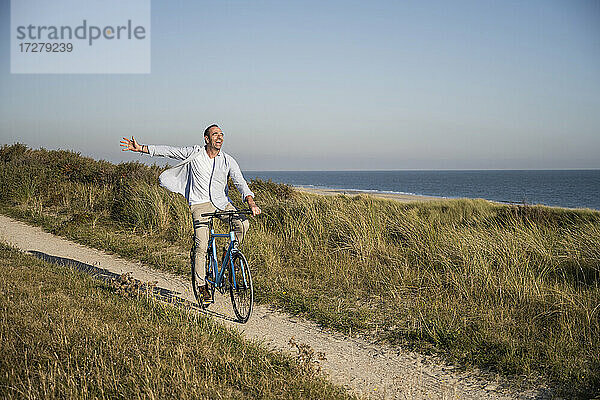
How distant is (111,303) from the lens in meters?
5.61

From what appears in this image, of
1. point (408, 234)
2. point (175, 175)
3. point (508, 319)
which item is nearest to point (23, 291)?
point (175, 175)

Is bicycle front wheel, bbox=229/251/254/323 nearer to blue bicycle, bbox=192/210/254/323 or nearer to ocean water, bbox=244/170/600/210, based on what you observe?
blue bicycle, bbox=192/210/254/323

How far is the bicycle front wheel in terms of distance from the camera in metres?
5.74

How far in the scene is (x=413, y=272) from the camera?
761cm

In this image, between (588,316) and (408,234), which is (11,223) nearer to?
(408,234)

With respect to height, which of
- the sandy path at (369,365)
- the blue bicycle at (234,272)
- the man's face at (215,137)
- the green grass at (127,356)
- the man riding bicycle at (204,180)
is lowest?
the sandy path at (369,365)

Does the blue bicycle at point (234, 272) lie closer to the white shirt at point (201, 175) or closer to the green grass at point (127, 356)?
the white shirt at point (201, 175)

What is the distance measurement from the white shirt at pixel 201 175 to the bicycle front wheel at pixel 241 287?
2.61ft

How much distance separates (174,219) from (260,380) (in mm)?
8462

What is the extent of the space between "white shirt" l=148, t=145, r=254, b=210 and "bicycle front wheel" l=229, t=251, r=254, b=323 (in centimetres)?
80

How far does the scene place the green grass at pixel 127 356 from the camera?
144 inches

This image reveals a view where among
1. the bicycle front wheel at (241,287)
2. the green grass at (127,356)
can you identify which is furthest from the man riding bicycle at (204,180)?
the green grass at (127,356)

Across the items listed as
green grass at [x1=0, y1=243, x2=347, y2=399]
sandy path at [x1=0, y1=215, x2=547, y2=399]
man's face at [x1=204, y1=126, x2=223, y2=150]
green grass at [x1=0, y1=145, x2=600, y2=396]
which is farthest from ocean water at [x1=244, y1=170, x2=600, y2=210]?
green grass at [x1=0, y1=243, x2=347, y2=399]

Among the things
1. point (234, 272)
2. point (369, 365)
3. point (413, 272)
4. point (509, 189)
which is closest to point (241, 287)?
point (234, 272)
